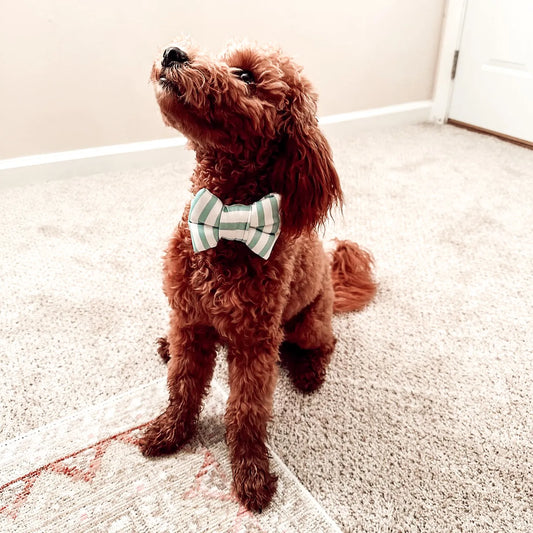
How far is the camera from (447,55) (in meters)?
2.77

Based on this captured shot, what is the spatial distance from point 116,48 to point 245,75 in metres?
1.43

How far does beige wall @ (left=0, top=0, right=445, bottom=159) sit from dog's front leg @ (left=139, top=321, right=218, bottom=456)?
52.2 inches

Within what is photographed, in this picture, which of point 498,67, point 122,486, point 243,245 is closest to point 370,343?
point 243,245

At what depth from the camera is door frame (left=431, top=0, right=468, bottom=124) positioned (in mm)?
2660

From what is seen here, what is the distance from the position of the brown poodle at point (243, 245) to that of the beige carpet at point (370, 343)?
95 millimetres

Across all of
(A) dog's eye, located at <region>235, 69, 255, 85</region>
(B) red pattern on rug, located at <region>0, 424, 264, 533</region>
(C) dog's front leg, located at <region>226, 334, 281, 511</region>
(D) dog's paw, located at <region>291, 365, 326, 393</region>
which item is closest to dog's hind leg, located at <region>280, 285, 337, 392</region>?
(D) dog's paw, located at <region>291, 365, 326, 393</region>

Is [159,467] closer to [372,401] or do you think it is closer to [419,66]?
[372,401]

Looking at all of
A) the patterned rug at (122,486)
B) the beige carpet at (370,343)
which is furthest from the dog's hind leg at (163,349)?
the patterned rug at (122,486)

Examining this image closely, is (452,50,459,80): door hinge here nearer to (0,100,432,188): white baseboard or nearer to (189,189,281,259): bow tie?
(0,100,432,188): white baseboard

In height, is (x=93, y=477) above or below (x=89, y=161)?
below

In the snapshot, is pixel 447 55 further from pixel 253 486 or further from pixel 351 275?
pixel 253 486

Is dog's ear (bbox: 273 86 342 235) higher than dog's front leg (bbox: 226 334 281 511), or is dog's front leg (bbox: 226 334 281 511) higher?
dog's ear (bbox: 273 86 342 235)

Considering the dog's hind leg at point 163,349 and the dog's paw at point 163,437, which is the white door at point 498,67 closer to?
the dog's hind leg at point 163,349

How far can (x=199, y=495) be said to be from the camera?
36.7 inches
